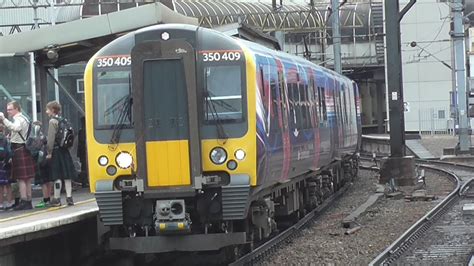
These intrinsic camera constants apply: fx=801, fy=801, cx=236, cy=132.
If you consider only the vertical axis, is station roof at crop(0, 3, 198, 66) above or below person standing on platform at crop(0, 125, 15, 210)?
above

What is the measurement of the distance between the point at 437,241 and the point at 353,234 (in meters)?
1.38

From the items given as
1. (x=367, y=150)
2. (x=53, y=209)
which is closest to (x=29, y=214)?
(x=53, y=209)

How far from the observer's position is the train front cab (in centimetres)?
911

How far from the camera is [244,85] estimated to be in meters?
9.27

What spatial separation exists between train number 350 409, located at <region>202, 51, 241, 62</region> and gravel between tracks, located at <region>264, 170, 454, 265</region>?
2715 mm

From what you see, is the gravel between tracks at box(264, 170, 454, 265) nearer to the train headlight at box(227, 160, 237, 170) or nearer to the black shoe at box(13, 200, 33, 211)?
the train headlight at box(227, 160, 237, 170)

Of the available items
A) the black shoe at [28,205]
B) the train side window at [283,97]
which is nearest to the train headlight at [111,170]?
the black shoe at [28,205]

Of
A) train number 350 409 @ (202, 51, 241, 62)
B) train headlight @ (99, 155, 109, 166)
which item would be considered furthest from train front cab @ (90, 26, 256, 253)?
train headlight @ (99, 155, 109, 166)

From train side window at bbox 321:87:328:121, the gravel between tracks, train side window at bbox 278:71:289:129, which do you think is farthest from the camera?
train side window at bbox 321:87:328:121

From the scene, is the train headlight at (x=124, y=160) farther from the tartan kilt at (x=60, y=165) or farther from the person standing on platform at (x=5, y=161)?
the person standing on platform at (x=5, y=161)

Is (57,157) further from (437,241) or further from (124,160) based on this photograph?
(437,241)

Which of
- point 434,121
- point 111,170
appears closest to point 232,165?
point 111,170

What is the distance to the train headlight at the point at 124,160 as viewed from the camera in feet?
30.4

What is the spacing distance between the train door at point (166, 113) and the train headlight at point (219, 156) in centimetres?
21
